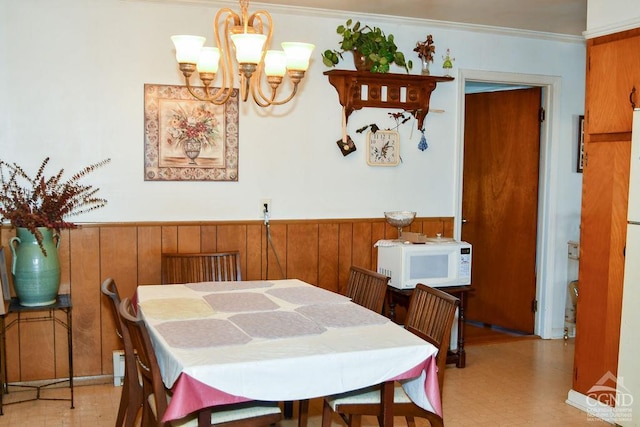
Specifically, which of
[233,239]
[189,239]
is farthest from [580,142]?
[189,239]

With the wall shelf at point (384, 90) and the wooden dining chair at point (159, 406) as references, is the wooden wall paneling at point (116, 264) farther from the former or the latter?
the wall shelf at point (384, 90)

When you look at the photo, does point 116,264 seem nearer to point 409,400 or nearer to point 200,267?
point 200,267

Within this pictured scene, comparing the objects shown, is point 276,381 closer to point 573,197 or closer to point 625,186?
point 625,186

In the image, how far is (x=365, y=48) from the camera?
4258 mm

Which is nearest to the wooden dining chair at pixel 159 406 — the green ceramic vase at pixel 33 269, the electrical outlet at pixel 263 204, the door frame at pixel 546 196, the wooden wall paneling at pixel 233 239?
the green ceramic vase at pixel 33 269

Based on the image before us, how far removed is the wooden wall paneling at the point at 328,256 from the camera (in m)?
4.38

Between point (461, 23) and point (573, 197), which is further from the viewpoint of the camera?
point (573, 197)

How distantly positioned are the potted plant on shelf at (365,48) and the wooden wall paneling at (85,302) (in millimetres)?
1921

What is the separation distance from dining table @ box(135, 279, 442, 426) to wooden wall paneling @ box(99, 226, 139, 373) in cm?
110

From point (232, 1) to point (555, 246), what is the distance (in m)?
3.06

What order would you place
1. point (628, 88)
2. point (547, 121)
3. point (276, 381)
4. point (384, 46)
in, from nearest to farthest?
point (276, 381) → point (628, 88) → point (384, 46) → point (547, 121)

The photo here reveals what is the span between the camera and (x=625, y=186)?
333 cm

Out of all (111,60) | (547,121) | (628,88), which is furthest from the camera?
(547,121)

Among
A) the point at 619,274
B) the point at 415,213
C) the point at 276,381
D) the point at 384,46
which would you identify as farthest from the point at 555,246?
the point at 276,381
